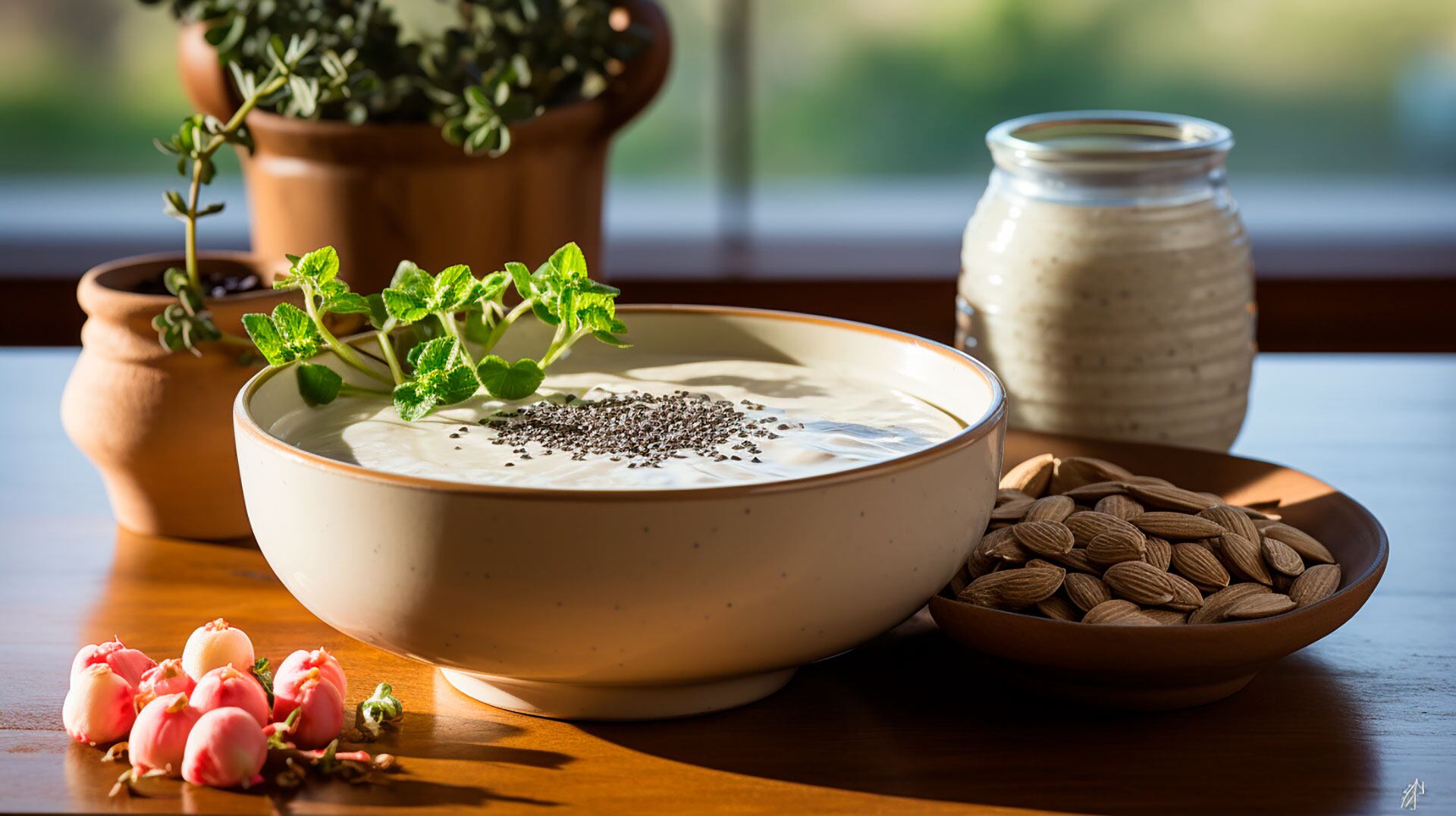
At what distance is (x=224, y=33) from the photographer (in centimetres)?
127

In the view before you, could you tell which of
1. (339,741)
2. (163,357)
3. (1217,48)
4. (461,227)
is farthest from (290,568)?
(1217,48)

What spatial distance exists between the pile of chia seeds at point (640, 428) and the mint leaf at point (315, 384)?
0.31ft

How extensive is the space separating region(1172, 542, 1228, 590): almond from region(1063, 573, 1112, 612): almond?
5 cm

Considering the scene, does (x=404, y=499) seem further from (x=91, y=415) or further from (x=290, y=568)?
(x=91, y=415)

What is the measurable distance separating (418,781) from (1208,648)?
1.25 ft

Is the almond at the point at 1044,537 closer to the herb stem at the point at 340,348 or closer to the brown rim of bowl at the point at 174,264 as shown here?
the herb stem at the point at 340,348

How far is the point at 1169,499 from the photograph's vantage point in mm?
918

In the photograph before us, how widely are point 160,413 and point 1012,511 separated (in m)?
0.57

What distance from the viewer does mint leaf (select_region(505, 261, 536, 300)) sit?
935mm

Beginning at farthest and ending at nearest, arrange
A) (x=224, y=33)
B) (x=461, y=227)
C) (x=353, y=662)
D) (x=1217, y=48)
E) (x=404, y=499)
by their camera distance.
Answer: (x=1217, y=48) → (x=461, y=227) → (x=224, y=33) → (x=353, y=662) → (x=404, y=499)

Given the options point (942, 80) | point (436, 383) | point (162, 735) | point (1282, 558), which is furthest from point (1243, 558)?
point (942, 80)

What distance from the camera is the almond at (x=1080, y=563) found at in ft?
2.78

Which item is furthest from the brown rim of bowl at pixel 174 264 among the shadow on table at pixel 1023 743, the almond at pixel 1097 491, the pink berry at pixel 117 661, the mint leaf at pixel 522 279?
the almond at pixel 1097 491

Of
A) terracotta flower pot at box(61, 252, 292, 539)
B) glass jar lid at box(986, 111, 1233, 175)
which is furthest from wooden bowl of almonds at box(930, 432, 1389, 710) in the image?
terracotta flower pot at box(61, 252, 292, 539)
